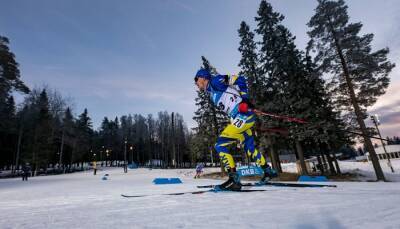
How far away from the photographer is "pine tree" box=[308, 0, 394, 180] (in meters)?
16.2

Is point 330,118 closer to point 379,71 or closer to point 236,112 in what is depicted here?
point 379,71

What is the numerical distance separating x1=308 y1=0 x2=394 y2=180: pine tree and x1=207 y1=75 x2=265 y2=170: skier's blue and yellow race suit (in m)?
15.8

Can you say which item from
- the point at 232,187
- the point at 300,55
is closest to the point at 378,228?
the point at 232,187

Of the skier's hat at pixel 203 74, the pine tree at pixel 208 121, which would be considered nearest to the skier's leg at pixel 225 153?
the skier's hat at pixel 203 74

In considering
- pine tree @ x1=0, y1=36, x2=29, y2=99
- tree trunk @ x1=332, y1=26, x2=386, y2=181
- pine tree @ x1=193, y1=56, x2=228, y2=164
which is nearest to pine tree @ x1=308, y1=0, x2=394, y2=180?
tree trunk @ x1=332, y1=26, x2=386, y2=181

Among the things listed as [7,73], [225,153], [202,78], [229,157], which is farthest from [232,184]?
[7,73]

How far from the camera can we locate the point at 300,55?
2109cm

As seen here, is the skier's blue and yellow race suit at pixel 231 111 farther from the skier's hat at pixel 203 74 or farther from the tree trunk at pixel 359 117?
the tree trunk at pixel 359 117

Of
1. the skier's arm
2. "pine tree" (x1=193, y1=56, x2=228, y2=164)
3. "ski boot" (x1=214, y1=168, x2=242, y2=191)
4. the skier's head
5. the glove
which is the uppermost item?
"pine tree" (x1=193, y1=56, x2=228, y2=164)

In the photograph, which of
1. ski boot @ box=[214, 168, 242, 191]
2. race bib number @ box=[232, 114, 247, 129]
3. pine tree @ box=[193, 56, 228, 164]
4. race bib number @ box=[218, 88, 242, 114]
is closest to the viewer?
ski boot @ box=[214, 168, 242, 191]

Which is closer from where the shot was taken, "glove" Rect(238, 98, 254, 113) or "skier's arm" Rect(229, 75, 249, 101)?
"glove" Rect(238, 98, 254, 113)

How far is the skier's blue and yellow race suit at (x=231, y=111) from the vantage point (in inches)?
183

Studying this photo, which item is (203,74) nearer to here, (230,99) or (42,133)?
(230,99)

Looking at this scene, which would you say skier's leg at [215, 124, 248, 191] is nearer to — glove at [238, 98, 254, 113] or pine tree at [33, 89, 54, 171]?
glove at [238, 98, 254, 113]
